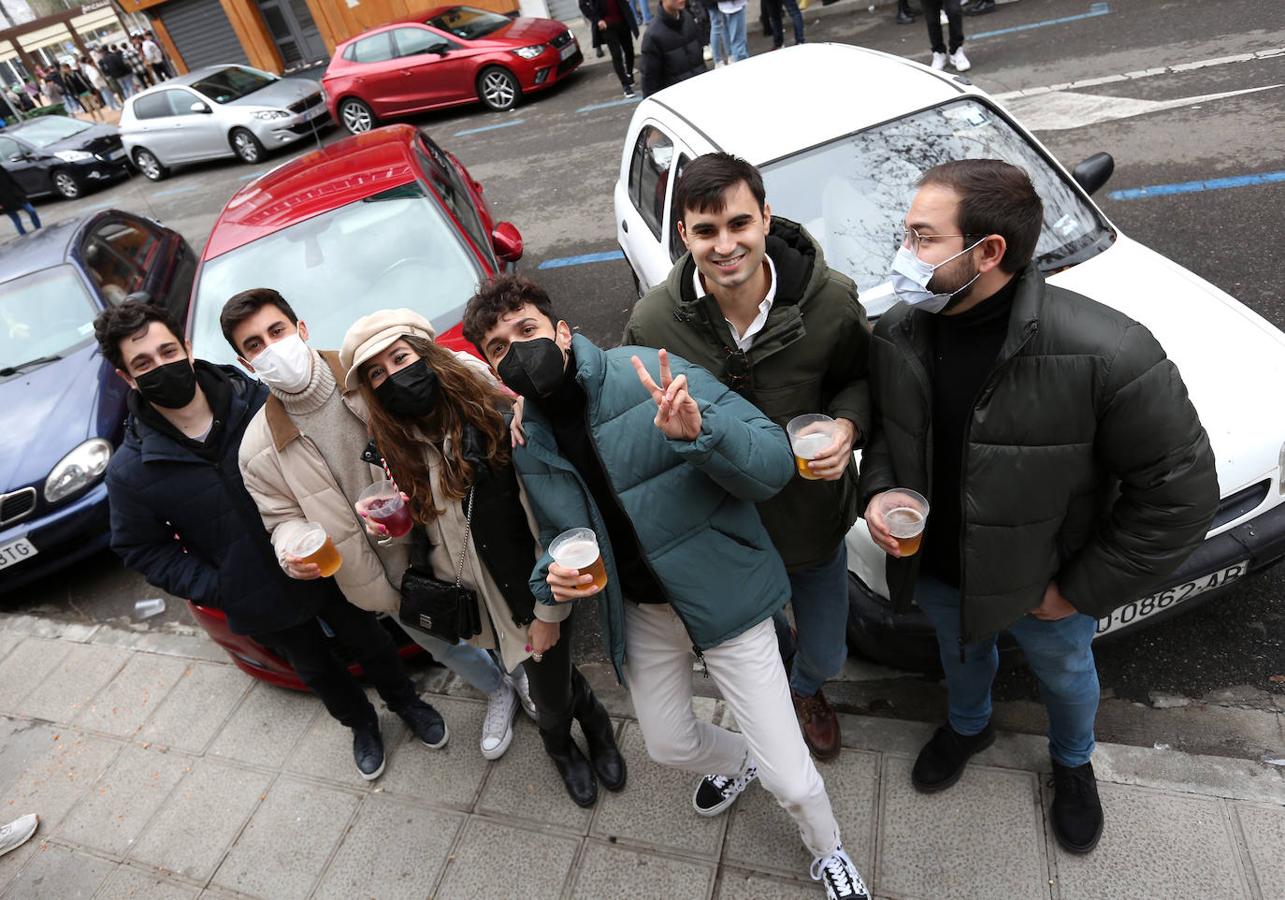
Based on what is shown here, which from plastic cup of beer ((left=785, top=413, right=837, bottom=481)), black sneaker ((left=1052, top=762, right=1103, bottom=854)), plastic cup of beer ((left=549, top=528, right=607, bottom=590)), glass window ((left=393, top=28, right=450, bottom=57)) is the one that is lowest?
black sneaker ((left=1052, top=762, right=1103, bottom=854))

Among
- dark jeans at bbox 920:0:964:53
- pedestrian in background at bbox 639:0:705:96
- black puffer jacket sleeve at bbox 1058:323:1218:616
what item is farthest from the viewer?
dark jeans at bbox 920:0:964:53

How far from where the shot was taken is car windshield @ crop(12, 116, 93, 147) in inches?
613

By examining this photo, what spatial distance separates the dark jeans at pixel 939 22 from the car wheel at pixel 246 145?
11.1 meters

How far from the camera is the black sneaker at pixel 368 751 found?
126 inches

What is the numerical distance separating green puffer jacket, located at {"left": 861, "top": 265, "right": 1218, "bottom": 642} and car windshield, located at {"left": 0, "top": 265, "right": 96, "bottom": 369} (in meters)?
5.84

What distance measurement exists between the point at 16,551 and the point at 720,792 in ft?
14.6

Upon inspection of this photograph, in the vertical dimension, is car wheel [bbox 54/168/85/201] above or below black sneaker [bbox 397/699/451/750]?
above

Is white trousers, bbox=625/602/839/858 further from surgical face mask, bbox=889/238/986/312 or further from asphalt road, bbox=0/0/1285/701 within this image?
asphalt road, bbox=0/0/1285/701

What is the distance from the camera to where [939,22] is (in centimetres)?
854

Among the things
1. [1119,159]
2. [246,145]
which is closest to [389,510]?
[1119,159]

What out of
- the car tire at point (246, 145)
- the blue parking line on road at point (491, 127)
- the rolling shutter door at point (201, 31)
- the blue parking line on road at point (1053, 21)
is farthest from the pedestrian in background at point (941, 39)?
the rolling shutter door at point (201, 31)

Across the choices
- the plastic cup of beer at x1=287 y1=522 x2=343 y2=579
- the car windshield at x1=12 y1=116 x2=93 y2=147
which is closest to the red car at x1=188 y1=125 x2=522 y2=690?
the plastic cup of beer at x1=287 y1=522 x2=343 y2=579

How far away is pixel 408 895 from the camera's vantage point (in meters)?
2.76

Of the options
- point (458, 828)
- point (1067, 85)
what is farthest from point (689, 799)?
point (1067, 85)
